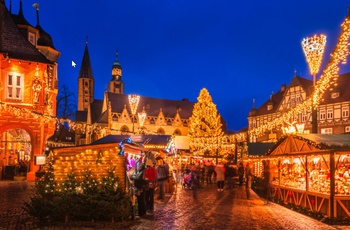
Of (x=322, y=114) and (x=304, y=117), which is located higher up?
(x=322, y=114)

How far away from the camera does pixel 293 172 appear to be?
57.4ft

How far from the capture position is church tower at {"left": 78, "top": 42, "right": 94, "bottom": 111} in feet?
340

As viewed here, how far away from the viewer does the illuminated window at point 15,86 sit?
27.3m

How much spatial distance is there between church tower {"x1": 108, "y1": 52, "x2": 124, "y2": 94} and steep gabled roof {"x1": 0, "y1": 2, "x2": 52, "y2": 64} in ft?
257


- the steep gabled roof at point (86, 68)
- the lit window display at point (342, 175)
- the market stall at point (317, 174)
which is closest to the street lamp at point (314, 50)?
the market stall at point (317, 174)

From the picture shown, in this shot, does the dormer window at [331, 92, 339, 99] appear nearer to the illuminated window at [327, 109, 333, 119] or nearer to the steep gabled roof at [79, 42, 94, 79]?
Answer: the illuminated window at [327, 109, 333, 119]

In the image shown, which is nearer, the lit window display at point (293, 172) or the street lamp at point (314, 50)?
the lit window display at point (293, 172)

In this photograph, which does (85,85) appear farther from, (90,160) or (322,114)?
(90,160)

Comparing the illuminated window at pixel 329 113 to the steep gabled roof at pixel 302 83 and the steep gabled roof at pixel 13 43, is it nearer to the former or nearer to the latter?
the steep gabled roof at pixel 302 83

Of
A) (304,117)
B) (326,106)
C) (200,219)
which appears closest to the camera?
(200,219)

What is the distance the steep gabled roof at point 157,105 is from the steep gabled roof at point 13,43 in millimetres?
54475

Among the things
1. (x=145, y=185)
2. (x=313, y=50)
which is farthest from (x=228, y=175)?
(x=145, y=185)

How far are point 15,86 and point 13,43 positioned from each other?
9.72 ft

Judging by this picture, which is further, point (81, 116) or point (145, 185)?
point (81, 116)
